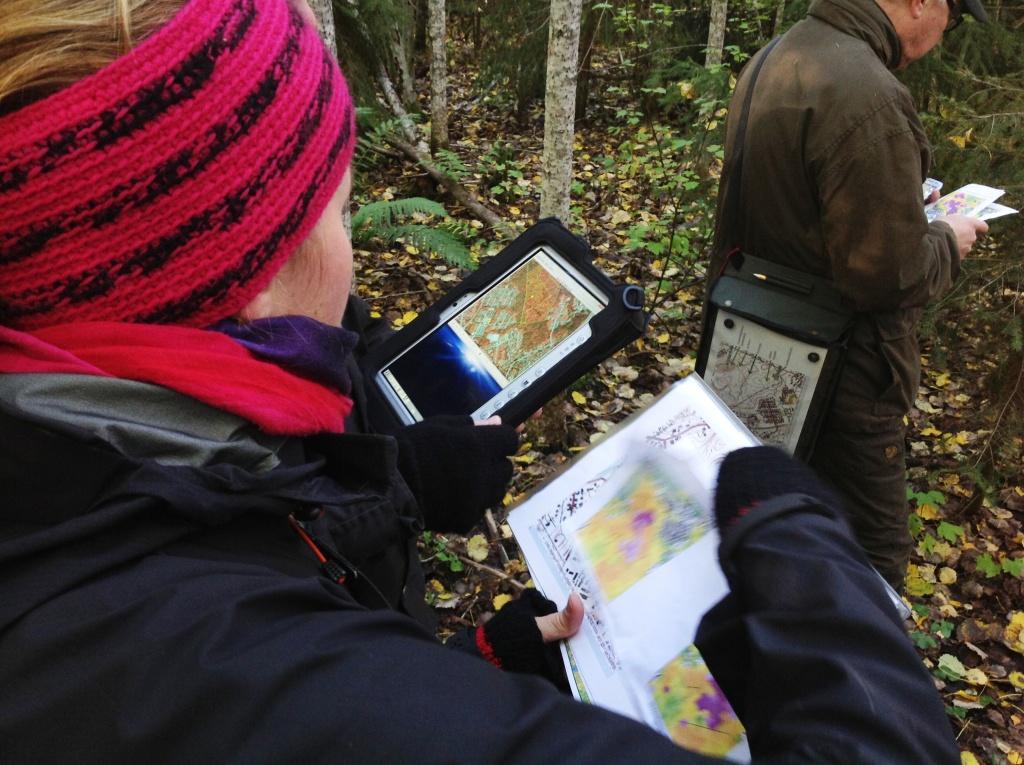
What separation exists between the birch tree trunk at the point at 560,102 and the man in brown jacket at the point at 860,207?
1062 mm

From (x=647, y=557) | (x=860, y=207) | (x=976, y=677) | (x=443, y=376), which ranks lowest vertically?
(x=976, y=677)

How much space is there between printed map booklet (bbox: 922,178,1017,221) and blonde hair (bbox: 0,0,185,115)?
2844 millimetres

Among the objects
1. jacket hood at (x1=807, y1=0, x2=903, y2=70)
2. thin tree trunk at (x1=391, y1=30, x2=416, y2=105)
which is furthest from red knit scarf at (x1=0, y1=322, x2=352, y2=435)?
thin tree trunk at (x1=391, y1=30, x2=416, y2=105)

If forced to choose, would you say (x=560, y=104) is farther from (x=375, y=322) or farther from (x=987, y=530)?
(x=987, y=530)

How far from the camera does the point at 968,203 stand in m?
2.82

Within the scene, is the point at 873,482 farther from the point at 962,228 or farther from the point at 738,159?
the point at 738,159

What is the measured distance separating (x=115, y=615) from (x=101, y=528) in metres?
0.10

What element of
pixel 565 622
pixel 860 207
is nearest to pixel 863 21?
pixel 860 207

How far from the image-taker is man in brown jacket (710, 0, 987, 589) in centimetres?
241

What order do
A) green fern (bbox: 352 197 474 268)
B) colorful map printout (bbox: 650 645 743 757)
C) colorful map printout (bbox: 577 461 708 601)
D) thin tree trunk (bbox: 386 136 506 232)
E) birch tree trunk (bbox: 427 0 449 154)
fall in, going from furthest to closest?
1. birch tree trunk (bbox: 427 0 449 154)
2. thin tree trunk (bbox: 386 136 506 232)
3. green fern (bbox: 352 197 474 268)
4. colorful map printout (bbox: 577 461 708 601)
5. colorful map printout (bbox: 650 645 743 757)

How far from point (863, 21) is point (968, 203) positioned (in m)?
0.88

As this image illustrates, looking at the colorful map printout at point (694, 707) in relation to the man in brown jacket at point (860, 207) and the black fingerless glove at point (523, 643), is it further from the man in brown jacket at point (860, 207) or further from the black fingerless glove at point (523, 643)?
the man in brown jacket at point (860, 207)

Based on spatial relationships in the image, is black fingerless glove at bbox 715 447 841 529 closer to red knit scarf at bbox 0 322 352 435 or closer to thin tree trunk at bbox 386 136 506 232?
red knit scarf at bbox 0 322 352 435

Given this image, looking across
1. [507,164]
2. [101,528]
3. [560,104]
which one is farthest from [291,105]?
[507,164]
